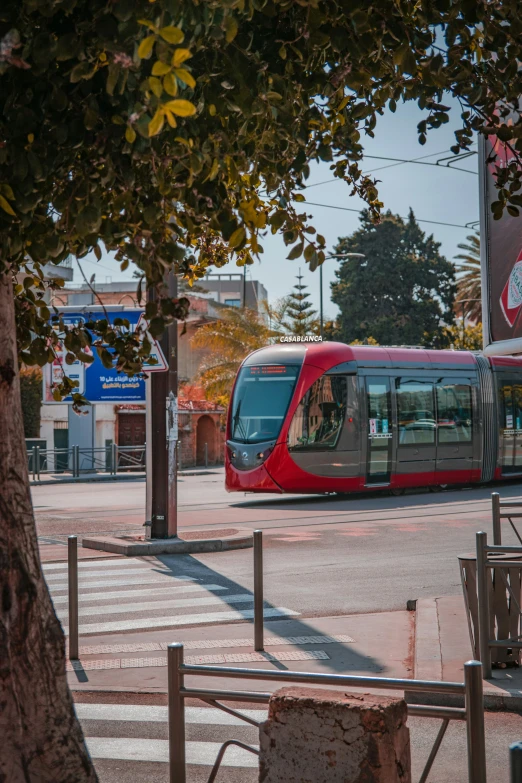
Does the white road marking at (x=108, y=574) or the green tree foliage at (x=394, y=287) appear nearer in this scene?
the white road marking at (x=108, y=574)

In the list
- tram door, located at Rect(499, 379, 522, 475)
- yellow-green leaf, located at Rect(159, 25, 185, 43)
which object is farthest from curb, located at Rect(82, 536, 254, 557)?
tram door, located at Rect(499, 379, 522, 475)

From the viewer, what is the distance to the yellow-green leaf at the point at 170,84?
2564 millimetres

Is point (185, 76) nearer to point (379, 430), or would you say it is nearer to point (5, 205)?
point (5, 205)

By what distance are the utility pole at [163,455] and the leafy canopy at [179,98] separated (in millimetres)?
9824

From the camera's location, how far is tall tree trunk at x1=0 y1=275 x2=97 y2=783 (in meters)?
4.04

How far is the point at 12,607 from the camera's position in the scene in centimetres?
408

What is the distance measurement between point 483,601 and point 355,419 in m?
16.1

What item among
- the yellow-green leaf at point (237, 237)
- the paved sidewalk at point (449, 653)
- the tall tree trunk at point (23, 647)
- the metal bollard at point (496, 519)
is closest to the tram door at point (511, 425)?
the paved sidewalk at point (449, 653)

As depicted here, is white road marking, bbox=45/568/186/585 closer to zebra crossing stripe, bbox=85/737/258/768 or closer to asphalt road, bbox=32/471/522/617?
asphalt road, bbox=32/471/522/617

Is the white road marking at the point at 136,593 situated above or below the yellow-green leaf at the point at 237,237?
below

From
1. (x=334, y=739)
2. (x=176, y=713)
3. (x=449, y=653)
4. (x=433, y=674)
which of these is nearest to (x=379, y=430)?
(x=449, y=653)

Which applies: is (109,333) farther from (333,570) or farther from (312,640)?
(333,570)

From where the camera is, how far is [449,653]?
7527mm

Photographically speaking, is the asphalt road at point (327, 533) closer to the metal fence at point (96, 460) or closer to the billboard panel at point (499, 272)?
the billboard panel at point (499, 272)
